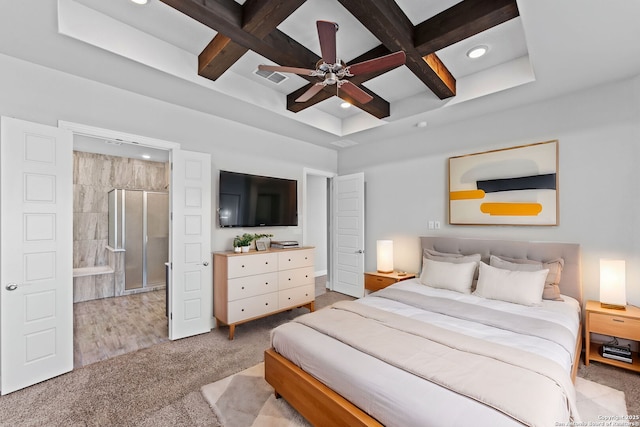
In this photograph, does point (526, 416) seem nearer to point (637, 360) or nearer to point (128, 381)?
point (637, 360)

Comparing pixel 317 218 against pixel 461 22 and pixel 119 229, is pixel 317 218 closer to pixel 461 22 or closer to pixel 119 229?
pixel 119 229

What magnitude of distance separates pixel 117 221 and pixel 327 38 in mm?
5040

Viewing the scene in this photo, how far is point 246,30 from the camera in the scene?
82.4 inches

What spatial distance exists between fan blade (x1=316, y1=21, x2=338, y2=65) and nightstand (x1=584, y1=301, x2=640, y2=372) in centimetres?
318

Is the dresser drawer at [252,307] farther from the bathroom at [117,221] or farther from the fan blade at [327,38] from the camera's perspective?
the bathroom at [117,221]

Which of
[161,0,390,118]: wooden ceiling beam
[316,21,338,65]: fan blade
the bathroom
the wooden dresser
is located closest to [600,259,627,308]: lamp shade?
[316,21,338,65]: fan blade

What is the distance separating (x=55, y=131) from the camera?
2.52 meters

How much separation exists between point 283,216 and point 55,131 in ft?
8.78

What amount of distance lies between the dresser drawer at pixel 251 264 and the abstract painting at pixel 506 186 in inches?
97.6

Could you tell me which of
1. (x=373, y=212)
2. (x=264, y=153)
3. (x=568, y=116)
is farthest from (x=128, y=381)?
(x=568, y=116)

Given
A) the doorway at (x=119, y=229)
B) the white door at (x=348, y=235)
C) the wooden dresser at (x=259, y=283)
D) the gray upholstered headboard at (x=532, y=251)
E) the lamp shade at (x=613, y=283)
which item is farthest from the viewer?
the white door at (x=348, y=235)

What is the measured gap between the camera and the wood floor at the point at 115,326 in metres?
3.01

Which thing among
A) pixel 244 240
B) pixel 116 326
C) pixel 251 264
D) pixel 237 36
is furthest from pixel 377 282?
pixel 116 326

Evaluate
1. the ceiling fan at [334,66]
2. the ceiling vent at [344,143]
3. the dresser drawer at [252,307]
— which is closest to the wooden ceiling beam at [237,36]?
the ceiling fan at [334,66]
